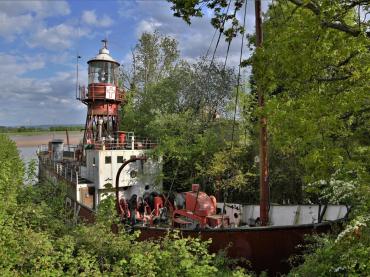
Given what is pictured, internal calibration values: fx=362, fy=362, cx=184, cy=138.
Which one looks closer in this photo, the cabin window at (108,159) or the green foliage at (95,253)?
the green foliage at (95,253)

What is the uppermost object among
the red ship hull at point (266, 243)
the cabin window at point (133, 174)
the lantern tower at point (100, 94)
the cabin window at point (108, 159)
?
the lantern tower at point (100, 94)

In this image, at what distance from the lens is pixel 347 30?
6410 millimetres

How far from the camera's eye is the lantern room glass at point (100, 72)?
2812 centimetres

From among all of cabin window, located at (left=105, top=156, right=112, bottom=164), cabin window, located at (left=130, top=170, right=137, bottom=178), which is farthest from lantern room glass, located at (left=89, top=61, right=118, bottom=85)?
cabin window, located at (left=130, top=170, right=137, bottom=178)

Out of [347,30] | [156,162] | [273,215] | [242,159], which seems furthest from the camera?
[156,162]

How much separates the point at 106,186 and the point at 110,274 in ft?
52.1

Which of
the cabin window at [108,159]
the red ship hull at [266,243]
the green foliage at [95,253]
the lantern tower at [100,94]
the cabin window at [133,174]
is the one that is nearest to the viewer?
the green foliage at [95,253]

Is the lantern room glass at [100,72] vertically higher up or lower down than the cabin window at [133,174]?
higher up

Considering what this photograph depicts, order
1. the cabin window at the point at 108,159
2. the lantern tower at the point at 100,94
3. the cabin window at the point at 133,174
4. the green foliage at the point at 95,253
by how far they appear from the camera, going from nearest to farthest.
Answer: the green foliage at the point at 95,253 → the cabin window at the point at 108,159 → the cabin window at the point at 133,174 → the lantern tower at the point at 100,94

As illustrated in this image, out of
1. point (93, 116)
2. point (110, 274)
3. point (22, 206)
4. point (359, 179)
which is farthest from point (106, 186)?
point (359, 179)

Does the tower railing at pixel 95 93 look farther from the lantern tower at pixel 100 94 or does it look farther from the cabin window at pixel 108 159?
the cabin window at pixel 108 159

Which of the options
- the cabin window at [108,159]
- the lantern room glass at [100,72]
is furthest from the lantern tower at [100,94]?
the cabin window at [108,159]

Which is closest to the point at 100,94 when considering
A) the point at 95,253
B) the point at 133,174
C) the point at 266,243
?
the point at 133,174

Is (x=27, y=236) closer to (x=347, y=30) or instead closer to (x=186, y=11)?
(x=186, y=11)
